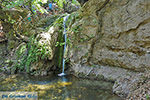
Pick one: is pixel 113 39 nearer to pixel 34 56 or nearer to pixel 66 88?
pixel 66 88

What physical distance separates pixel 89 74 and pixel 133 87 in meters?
2.22

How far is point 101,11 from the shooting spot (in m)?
5.59

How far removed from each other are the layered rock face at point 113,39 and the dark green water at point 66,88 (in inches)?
29.0

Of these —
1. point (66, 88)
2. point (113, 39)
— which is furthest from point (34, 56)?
point (113, 39)

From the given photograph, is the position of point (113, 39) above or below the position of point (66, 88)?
above

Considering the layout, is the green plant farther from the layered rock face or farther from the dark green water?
the layered rock face

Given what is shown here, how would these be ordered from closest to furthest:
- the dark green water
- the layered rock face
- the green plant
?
1. the dark green water
2. the layered rock face
3. the green plant

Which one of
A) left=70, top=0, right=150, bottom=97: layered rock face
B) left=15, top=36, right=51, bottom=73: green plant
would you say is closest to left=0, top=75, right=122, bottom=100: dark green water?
left=70, top=0, right=150, bottom=97: layered rock face

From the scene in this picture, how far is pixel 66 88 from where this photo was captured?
4.50 metres

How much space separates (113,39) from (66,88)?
9.46 feet

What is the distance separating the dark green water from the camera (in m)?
3.80

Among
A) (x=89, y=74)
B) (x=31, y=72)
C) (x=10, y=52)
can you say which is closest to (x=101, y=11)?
(x=89, y=74)

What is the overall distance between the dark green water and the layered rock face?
74 centimetres

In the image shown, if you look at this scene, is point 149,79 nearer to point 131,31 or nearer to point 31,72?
point 131,31
